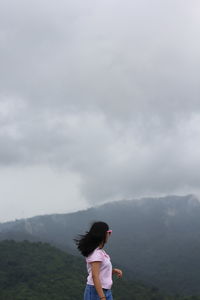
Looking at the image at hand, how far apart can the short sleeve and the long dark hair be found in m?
0.04

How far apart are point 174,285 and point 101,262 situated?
386 feet

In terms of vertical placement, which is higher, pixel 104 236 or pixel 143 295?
pixel 104 236

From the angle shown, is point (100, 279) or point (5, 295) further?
point (5, 295)

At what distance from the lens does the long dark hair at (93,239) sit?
18.6 ft

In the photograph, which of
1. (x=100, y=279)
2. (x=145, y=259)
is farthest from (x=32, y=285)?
(x=145, y=259)

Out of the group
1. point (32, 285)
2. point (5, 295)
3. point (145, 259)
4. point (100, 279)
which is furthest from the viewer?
point (145, 259)

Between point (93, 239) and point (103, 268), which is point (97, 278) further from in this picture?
point (93, 239)

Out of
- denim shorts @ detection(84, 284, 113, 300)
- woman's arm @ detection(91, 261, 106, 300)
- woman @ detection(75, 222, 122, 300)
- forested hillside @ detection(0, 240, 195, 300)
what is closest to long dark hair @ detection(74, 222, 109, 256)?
woman @ detection(75, 222, 122, 300)

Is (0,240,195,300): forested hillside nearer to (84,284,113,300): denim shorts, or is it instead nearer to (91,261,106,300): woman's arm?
(84,284,113,300): denim shorts

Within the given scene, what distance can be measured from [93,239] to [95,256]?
Result: 0.21m

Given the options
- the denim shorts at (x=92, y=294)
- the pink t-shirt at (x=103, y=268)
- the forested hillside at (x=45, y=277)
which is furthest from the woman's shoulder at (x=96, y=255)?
the forested hillside at (x=45, y=277)

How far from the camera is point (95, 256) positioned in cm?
560

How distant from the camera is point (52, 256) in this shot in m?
86.4

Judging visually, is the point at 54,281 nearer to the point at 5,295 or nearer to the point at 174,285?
the point at 5,295
